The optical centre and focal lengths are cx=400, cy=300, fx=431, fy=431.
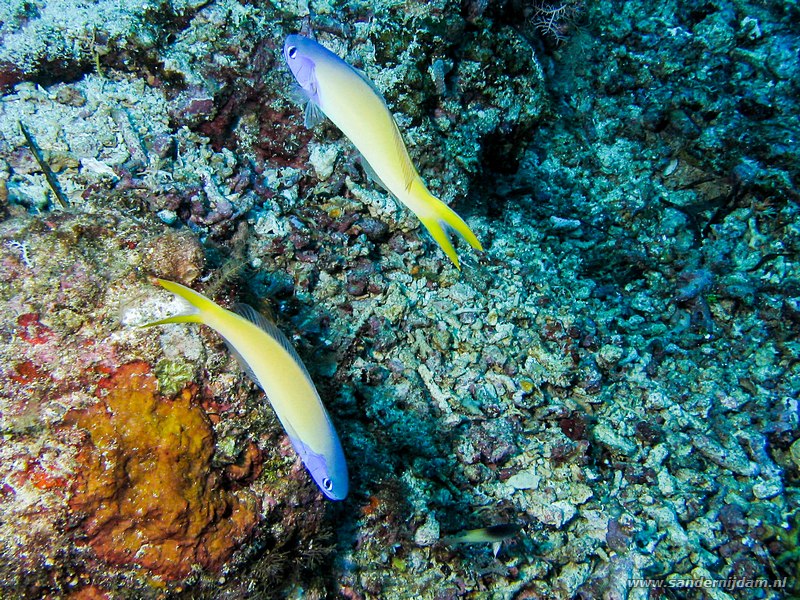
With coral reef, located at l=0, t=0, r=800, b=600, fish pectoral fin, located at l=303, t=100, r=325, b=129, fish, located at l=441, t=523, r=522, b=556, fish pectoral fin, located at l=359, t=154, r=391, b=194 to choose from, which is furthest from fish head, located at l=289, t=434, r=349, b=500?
fish, located at l=441, t=523, r=522, b=556

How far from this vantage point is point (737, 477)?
12.3ft

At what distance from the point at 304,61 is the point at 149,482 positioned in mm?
1911

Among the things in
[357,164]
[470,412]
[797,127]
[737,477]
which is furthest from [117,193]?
[797,127]

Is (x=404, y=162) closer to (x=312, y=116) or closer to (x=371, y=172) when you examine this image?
(x=371, y=172)

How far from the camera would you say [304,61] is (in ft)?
5.29

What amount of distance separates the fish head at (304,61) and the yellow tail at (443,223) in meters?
0.61

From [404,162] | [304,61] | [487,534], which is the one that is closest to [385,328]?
[487,534]

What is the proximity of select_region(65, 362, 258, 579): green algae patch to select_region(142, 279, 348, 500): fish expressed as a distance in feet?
1.83

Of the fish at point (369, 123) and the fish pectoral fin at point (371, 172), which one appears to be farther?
the fish pectoral fin at point (371, 172)

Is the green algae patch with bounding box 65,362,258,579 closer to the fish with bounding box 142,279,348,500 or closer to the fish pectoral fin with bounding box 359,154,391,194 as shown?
the fish with bounding box 142,279,348,500

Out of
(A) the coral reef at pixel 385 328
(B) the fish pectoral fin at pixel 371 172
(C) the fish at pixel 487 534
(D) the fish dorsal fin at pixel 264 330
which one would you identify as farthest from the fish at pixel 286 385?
(C) the fish at pixel 487 534

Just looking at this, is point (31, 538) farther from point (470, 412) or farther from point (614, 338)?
point (614, 338)

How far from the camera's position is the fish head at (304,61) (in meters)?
1.61

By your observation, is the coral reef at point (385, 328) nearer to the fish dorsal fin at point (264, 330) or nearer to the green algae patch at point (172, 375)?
the green algae patch at point (172, 375)
